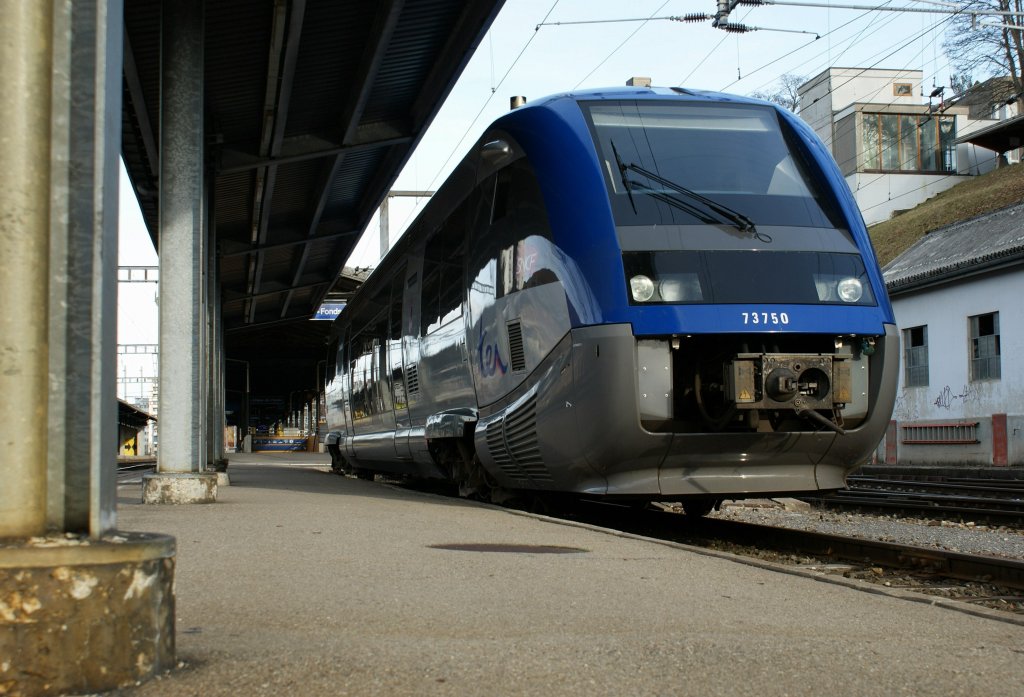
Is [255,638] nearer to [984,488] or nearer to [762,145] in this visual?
[762,145]

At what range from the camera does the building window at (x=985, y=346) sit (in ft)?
90.1

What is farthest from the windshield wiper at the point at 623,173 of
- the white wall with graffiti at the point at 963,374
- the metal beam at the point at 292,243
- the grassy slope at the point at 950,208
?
the grassy slope at the point at 950,208

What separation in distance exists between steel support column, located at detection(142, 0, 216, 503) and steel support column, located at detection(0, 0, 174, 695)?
8.50 m

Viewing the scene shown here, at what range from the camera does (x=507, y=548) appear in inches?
268

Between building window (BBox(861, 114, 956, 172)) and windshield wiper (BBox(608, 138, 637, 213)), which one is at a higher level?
building window (BBox(861, 114, 956, 172))

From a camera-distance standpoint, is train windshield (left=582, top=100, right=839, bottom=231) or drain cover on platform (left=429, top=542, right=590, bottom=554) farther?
train windshield (left=582, top=100, right=839, bottom=231)

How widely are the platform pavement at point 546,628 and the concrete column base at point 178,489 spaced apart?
4202 millimetres

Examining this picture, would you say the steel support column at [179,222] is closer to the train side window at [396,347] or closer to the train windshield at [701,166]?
the train side window at [396,347]

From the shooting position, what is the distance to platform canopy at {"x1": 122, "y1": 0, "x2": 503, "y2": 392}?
528 inches

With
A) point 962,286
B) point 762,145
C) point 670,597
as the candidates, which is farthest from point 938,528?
point 962,286

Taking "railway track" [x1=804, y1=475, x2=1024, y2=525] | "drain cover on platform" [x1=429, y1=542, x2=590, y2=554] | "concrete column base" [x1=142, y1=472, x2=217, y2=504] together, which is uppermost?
"concrete column base" [x1=142, y1=472, x2=217, y2=504]

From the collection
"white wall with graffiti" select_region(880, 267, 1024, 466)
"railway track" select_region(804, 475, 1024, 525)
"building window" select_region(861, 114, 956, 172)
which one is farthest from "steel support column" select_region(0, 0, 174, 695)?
"building window" select_region(861, 114, 956, 172)

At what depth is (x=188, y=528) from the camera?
7.89m

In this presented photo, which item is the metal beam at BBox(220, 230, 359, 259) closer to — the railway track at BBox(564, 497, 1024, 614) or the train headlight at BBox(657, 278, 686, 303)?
the railway track at BBox(564, 497, 1024, 614)
